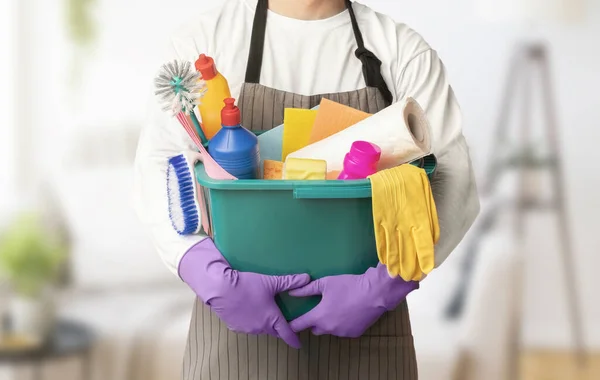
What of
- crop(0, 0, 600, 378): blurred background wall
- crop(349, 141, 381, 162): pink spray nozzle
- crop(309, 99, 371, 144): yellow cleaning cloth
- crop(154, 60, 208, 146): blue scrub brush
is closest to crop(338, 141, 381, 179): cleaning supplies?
crop(349, 141, 381, 162): pink spray nozzle

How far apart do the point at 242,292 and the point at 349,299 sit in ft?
0.47

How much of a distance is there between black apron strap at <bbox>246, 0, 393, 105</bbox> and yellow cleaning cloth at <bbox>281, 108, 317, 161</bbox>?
0.18 metres

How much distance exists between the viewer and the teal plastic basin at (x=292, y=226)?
962mm

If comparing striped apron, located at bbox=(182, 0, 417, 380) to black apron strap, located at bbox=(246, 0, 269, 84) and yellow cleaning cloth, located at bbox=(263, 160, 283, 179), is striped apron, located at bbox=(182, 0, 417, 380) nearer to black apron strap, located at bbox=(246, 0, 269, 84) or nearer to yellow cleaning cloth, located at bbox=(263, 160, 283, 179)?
black apron strap, located at bbox=(246, 0, 269, 84)

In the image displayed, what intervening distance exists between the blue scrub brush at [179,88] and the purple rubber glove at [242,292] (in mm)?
199

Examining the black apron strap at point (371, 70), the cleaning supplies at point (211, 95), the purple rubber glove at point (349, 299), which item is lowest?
the purple rubber glove at point (349, 299)

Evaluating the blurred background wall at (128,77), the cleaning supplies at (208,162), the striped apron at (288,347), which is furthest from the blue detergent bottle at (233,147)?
the blurred background wall at (128,77)

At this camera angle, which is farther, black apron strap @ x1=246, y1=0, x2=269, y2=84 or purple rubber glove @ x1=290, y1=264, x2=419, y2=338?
black apron strap @ x1=246, y1=0, x2=269, y2=84

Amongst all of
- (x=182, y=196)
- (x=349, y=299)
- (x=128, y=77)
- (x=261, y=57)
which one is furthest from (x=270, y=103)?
(x=128, y=77)

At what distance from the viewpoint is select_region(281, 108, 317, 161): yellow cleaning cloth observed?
1085 millimetres

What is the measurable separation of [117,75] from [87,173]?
349mm

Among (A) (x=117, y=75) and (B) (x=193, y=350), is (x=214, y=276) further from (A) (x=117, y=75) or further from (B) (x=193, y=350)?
(A) (x=117, y=75)

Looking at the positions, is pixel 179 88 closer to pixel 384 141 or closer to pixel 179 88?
pixel 179 88

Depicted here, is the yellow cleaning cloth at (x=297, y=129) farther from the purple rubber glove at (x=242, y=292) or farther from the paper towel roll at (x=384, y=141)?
the purple rubber glove at (x=242, y=292)
